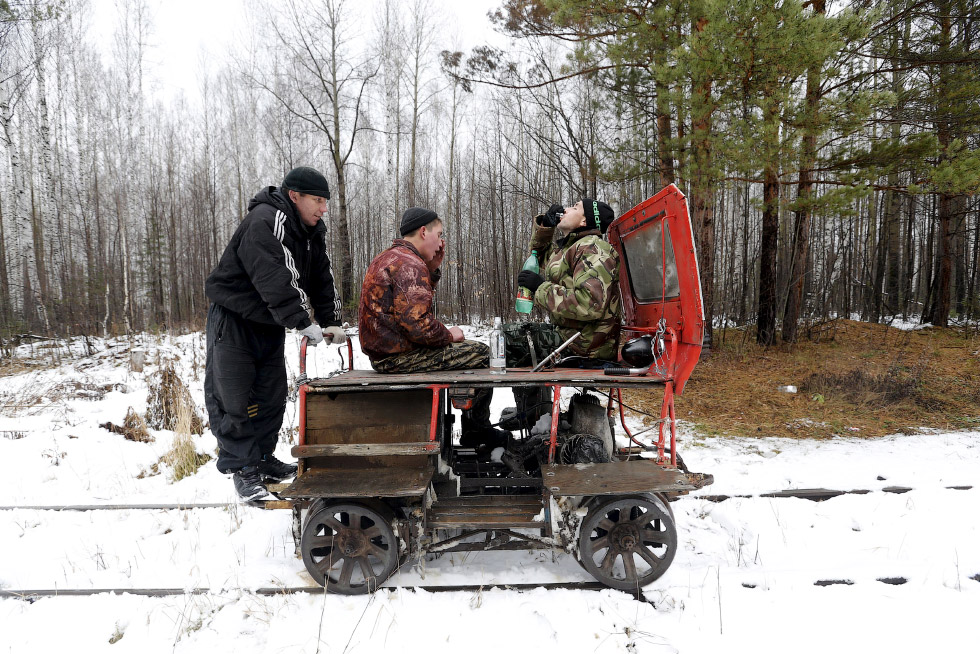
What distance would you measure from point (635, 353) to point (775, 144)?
5.02m

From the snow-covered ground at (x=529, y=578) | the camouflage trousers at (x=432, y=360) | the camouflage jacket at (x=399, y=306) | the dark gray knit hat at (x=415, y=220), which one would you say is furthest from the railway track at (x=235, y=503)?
the dark gray knit hat at (x=415, y=220)

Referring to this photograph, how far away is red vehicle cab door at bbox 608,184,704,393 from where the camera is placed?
3.16 metres

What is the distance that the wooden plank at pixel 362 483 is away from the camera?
2.73m

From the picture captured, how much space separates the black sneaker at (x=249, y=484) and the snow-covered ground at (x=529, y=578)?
0.38 m

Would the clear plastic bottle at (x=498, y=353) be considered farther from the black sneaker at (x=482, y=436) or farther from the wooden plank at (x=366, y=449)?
the black sneaker at (x=482, y=436)

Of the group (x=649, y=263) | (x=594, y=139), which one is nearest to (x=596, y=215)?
(x=649, y=263)

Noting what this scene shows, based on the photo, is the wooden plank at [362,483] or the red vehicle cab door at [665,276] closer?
the wooden plank at [362,483]

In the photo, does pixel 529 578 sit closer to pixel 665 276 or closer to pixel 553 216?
pixel 665 276

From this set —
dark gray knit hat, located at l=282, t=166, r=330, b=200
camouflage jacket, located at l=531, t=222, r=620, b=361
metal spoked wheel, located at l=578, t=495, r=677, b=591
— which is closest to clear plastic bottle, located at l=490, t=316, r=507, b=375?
camouflage jacket, located at l=531, t=222, r=620, b=361

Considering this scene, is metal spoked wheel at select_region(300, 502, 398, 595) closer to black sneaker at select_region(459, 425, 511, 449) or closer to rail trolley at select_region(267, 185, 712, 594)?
rail trolley at select_region(267, 185, 712, 594)

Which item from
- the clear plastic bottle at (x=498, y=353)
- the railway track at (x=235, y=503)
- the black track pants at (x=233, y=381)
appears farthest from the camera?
the railway track at (x=235, y=503)

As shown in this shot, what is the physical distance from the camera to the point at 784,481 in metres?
4.74

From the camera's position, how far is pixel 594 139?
1310 cm

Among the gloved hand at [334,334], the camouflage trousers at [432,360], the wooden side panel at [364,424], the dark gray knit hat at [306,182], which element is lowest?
the wooden side panel at [364,424]
